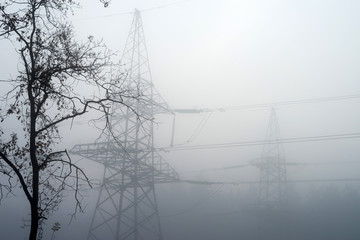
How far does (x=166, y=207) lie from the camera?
57219 millimetres

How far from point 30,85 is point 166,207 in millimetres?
53615

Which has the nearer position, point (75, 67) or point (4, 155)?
point (4, 155)

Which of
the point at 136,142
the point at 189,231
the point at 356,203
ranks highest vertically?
the point at 136,142

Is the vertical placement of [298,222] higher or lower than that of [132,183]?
lower

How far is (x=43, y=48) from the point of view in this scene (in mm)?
6812

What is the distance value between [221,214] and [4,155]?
50321 millimetres

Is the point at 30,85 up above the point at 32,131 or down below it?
above

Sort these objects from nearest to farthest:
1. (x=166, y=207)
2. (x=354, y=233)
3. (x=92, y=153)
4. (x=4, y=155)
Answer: (x=4, y=155) → (x=92, y=153) → (x=354, y=233) → (x=166, y=207)

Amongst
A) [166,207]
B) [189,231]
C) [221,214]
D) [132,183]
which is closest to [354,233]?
[221,214]

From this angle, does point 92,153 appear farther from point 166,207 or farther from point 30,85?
point 166,207

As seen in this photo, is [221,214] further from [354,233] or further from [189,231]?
[354,233]

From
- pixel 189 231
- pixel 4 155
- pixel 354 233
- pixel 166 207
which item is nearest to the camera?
pixel 4 155

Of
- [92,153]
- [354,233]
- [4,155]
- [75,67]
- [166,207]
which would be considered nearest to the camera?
[4,155]

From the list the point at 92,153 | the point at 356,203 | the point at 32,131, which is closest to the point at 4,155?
the point at 32,131
